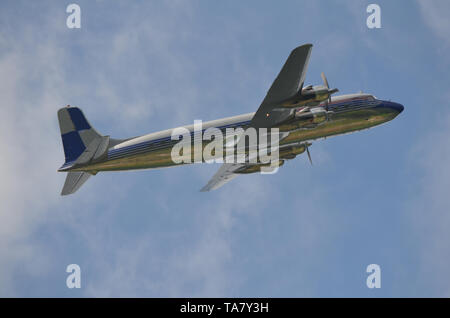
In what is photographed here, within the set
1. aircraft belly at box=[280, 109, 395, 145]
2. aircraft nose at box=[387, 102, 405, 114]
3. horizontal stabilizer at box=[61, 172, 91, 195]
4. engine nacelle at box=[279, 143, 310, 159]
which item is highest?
aircraft nose at box=[387, 102, 405, 114]

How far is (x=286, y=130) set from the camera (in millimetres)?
46656

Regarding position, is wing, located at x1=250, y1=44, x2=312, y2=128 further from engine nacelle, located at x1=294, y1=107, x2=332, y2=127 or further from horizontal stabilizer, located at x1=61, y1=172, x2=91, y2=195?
horizontal stabilizer, located at x1=61, y1=172, x2=91, y2=195

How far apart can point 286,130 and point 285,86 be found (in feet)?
14.8

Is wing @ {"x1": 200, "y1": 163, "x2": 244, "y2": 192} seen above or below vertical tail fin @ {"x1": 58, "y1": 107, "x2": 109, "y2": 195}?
below

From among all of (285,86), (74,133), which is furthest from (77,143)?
(285,86)

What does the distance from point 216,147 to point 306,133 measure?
26.1 ft

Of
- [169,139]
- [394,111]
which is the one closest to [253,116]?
[169,139]

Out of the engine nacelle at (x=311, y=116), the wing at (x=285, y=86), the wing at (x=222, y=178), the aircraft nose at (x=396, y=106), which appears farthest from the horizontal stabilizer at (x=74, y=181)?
the aircraft nose at (x=396, y=106)

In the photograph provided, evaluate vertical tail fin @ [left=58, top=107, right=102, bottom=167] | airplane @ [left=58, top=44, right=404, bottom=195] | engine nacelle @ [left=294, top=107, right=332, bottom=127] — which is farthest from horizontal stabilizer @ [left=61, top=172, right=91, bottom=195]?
engine nacelle @ [left=294, top=107, right=332, bottom=127]

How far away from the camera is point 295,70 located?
4272cm

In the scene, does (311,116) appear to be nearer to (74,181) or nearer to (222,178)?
(222,178)

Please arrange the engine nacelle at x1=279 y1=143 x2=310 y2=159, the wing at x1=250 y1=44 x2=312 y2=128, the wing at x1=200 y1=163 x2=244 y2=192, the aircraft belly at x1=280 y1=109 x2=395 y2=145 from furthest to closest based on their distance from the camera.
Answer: the wing at x1=200 y1=163 x2=244 y2=192, the engine nacelle at x1=279 y1=143 x2=310 y2=159, the aircraft belly at x1=280 y1=109 x2=395 y2=145, the wing at x1=250 y1=44 x2=312 y2=128

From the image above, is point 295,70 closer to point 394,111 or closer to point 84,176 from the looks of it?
point 394,111

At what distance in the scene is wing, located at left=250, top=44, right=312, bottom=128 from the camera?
42.1 m
